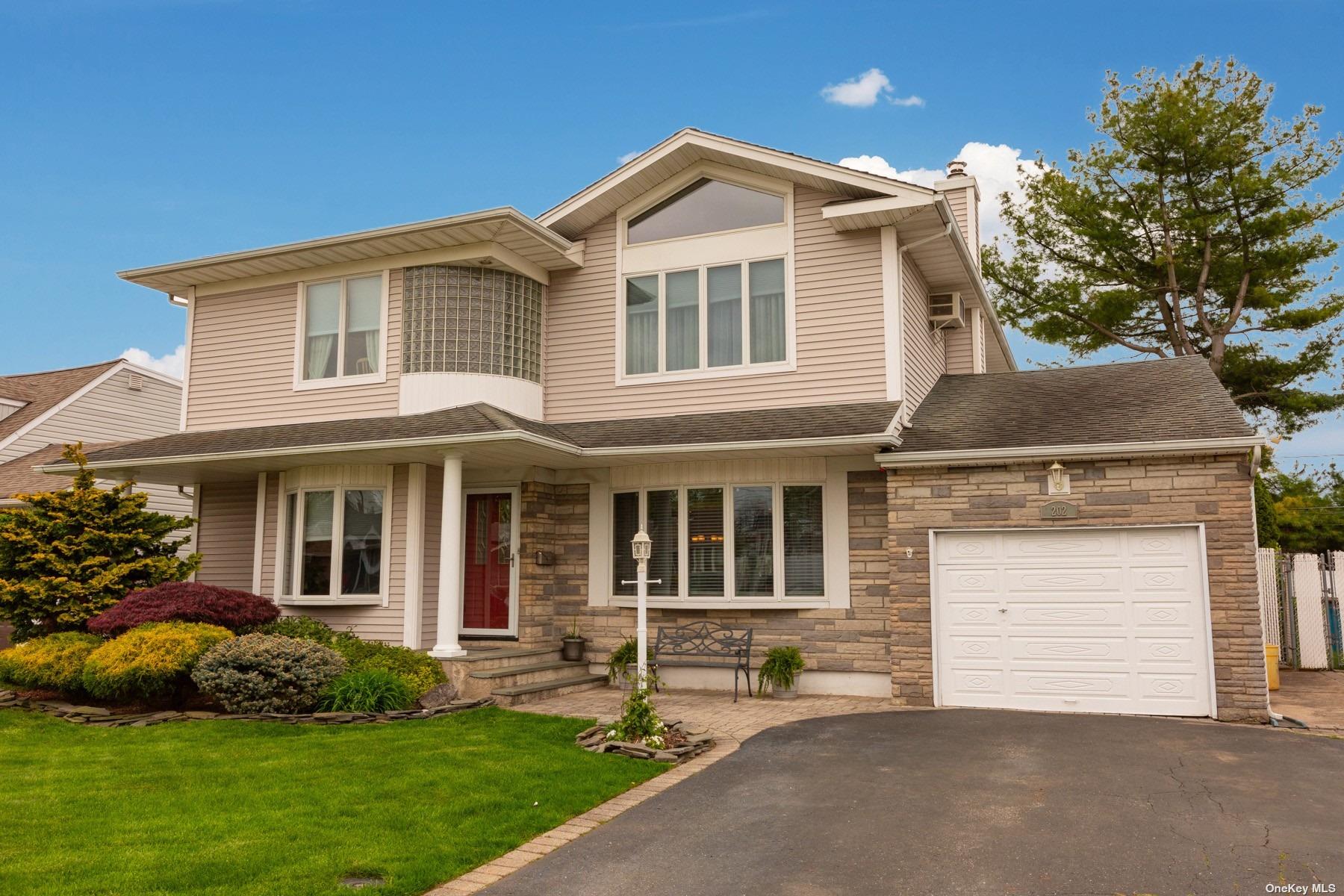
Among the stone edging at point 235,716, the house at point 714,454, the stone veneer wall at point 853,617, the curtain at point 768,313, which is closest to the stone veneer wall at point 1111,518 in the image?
the house at point 714,454

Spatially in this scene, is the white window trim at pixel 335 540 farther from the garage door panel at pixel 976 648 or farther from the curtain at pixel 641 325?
the garage door panel at pixel 976 648

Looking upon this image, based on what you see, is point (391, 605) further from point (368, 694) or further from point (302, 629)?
point (368, 694)

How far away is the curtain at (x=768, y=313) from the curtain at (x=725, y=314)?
0.63 ft

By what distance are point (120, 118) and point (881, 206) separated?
48.1 feet

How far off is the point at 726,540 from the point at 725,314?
9.86 ft

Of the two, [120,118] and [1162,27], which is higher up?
[1162,27]

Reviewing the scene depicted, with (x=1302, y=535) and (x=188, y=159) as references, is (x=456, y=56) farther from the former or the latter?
(x=1302, y=535)

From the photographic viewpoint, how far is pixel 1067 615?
10.0 metres

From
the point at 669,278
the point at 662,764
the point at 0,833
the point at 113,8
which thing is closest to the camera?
the point at 0,833

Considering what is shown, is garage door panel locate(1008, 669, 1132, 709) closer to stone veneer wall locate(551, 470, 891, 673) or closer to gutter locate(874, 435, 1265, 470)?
stone veneer wall locate(551, 470, 891, 673)

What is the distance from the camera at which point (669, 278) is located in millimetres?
12797

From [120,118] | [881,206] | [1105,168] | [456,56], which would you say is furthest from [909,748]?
[1105,168]

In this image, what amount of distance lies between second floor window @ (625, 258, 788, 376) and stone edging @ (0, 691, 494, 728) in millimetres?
5217

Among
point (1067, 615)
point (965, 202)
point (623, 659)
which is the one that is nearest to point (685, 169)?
point (965, 202)
